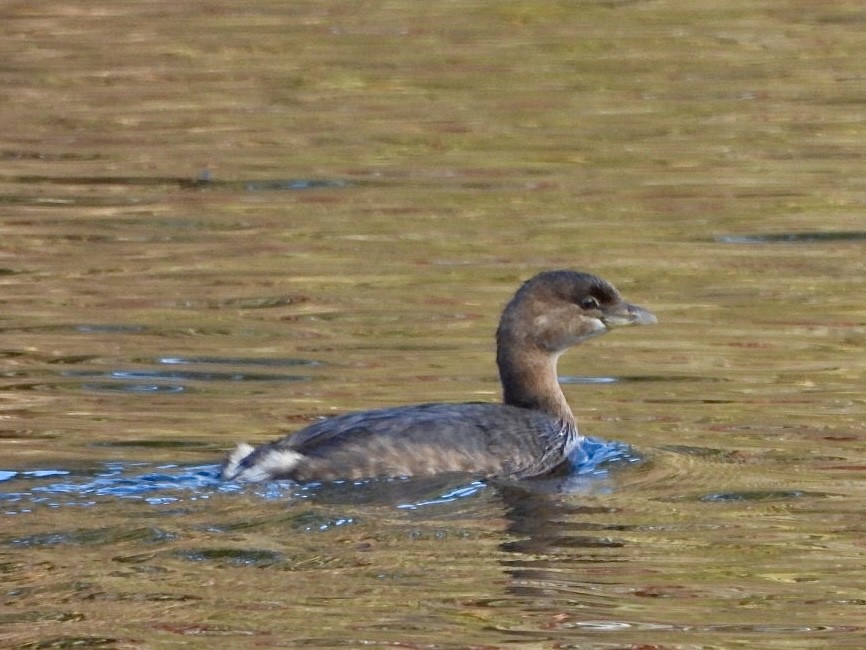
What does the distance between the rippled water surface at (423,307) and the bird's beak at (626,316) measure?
352 mm

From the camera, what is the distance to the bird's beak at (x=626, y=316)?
409 inches

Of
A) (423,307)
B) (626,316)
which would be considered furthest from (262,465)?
(423,307)

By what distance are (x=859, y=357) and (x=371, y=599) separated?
4538mm

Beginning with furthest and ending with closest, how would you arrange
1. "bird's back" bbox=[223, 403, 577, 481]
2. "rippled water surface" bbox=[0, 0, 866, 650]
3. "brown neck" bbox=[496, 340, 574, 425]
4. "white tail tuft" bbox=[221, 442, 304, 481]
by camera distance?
1. "brown neck" bbox=[496, 340, 574, 425]
2. "bird's back" bbox=[223, 403, 577, 481]
3. "white tail tuft" bbox=[221, 442, 304, 481]
4. "rippled water surface" bbox=[0, 0, 866, 650]

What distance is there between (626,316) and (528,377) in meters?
0.55

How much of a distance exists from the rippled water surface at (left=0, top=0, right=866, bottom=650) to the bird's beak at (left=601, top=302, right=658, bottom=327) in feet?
1.15

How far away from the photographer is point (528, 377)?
33.9 feet

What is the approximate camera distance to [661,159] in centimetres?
1603

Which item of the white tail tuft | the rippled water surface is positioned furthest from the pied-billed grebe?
the rippled water surface

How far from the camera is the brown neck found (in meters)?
10.2

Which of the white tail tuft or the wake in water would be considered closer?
the wake in water

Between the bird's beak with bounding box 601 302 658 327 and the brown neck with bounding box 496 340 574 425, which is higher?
the bird's beak with bounding box 601 302 658 327

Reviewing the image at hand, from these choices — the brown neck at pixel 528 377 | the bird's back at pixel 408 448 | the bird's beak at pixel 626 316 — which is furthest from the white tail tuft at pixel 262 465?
the bird's beak at pixel 626 316

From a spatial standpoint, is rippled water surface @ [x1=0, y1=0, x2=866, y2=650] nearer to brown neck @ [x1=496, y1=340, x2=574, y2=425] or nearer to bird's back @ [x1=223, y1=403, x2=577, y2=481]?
bird's back @ [x1=223, y1=403, x2=577, y2=481]
